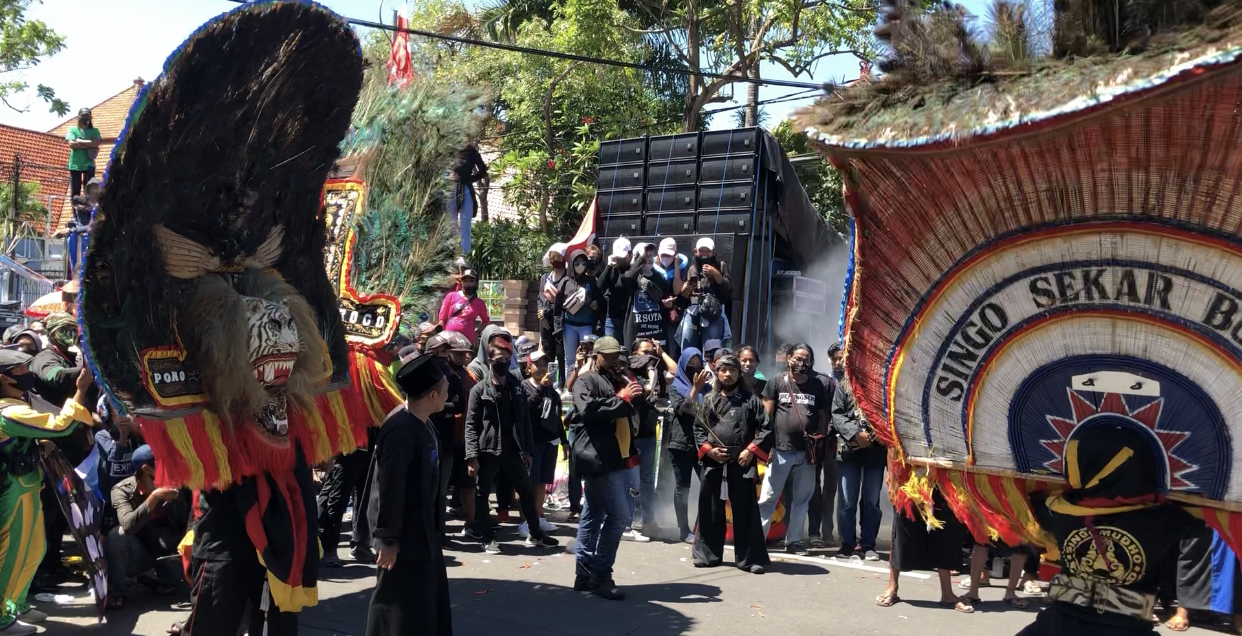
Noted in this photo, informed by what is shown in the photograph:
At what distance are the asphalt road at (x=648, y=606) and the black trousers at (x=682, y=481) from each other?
3.10 feet

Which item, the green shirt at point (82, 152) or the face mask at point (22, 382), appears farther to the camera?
the green shirt at point (82, 152)

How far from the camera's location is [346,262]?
20.8ft

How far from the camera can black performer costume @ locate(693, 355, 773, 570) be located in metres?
8.36

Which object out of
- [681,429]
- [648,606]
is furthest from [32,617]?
[681,429]

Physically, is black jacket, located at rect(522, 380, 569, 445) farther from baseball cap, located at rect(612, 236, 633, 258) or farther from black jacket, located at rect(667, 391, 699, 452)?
baseball cap, located at rect(612, 236, 633, 258)

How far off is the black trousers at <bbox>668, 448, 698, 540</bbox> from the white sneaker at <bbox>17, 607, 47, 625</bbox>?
490 centimetres

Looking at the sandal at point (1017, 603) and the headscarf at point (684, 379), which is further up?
the headscarf at point (684, 379)

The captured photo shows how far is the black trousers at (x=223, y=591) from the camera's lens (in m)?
4.67

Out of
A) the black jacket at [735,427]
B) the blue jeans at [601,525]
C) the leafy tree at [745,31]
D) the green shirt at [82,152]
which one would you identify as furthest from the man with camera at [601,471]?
the leafy tree at [745,31]

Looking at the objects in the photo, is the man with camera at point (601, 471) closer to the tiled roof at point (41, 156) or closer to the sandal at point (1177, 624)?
the sandal at point (1177, 624)

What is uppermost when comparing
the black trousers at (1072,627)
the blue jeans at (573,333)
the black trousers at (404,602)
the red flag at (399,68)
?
the red flag at (399,68)

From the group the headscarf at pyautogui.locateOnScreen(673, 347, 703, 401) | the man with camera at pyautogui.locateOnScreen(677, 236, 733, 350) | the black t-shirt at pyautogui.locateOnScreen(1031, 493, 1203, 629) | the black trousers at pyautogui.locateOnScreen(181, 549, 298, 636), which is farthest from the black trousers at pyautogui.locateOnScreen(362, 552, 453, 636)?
the man with camera at pyautogui.locateOnScreen(677, 236, 733, 350)

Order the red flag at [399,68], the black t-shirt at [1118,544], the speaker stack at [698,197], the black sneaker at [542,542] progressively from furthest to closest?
1. the speaker stack at [698,197]
2. the black sneaker at [542,542]
3. the red flag at [399,68]
4. the black t-shirt at [1118,544]

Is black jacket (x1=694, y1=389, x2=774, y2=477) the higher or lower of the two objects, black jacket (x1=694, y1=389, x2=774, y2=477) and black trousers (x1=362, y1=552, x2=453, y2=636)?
the higher
